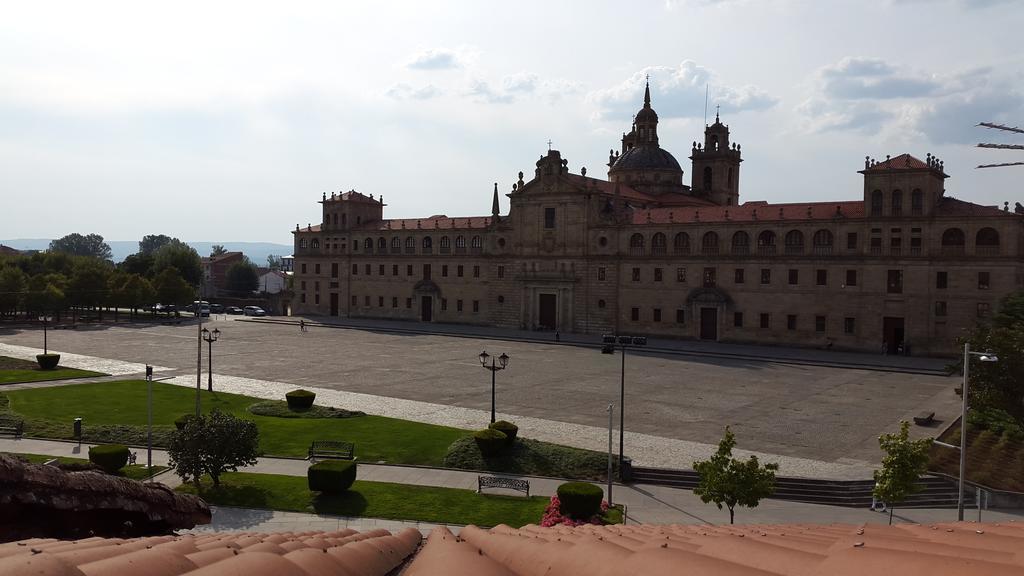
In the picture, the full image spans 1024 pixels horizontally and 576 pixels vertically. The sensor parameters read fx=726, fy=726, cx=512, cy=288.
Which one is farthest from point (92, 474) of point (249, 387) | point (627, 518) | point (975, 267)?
point (975, 267)

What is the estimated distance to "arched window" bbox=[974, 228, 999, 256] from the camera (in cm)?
5275

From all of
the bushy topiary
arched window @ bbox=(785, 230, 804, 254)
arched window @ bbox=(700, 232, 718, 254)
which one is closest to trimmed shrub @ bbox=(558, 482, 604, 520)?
the bushy topiary

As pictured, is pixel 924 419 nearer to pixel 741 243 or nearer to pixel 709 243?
pixel 741 243

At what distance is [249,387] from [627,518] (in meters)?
26.2

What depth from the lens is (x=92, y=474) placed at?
26.3ft

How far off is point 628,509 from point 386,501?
23.8 feet

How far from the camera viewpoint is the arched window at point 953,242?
178 feet

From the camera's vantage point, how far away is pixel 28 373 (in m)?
42.9

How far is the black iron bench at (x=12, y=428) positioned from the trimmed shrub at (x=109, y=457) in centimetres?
713

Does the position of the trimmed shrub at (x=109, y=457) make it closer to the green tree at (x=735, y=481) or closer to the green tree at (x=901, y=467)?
the green tree at (x=735, y=481)

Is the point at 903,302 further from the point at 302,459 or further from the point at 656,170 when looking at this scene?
the point at 302,459

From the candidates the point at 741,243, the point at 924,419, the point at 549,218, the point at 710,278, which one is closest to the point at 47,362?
the point at 549,218

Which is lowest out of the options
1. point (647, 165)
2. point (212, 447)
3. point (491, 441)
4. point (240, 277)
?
point (491, 441)

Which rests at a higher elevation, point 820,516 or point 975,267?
point 975,267
